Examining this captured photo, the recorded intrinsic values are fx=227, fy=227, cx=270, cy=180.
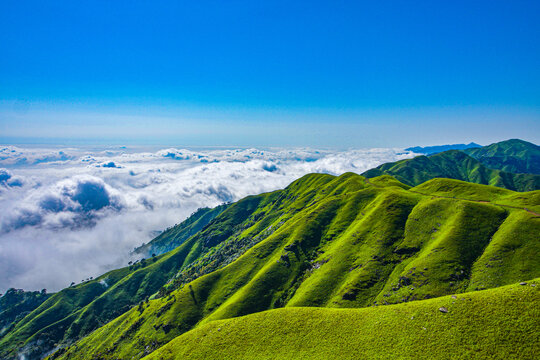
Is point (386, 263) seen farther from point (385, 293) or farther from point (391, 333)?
point (391, 333)

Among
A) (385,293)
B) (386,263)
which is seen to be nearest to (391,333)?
(385,293)

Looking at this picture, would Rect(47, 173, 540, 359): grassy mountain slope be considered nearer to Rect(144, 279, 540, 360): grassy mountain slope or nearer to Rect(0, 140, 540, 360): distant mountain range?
Rect(0, 140, 540, 360): distant mountain range

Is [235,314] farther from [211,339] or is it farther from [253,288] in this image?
[211,339]

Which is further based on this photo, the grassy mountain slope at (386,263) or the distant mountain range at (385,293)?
the grassy mountain slope at (386,263)

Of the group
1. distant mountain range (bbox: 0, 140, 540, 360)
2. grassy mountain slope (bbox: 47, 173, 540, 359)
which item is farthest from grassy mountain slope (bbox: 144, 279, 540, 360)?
grassy mountain slope (bbox: 47, 173, 540, 359)

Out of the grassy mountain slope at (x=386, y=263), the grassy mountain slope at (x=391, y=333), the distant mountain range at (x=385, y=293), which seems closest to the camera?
the grassy mountain slope at (x=391, y=333)

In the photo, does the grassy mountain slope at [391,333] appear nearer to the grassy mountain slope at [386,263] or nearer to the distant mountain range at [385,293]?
the distant mountain range at [385,293]

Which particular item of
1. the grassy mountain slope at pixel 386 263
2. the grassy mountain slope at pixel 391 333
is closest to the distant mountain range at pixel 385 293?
the grassy mountain slope at pixel 391 333

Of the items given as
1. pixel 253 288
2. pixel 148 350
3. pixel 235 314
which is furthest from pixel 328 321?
pixel 148 350
